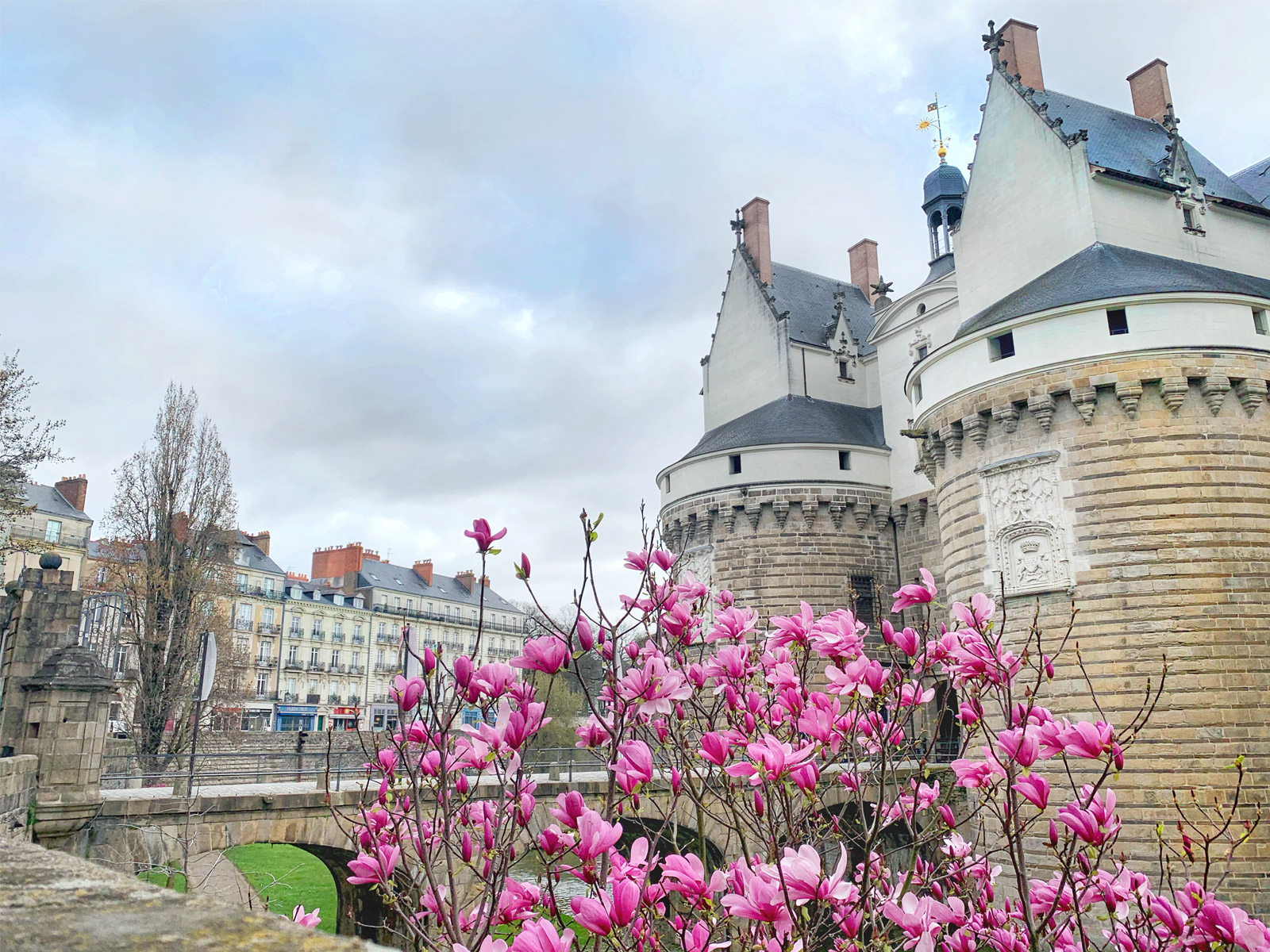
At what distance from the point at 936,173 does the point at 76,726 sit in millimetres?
27280

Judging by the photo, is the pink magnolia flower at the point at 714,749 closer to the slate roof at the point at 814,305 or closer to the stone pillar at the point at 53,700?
the stone pillar at the point at 53,700

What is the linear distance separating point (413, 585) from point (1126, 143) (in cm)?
5176

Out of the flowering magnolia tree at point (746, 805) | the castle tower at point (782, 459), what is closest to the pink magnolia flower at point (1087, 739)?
the flowering magnolia tree at point (746, 805)

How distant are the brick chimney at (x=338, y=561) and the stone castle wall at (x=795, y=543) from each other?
4070cm

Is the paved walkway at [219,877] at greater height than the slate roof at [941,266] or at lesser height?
lesser

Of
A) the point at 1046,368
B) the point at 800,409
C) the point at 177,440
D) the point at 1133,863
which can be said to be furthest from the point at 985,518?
the point at 177,440

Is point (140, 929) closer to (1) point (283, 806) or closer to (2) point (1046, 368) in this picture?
(1) point (283, 806)

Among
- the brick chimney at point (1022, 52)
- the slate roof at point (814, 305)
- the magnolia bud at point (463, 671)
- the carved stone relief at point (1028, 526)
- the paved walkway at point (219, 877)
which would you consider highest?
the brick chimney at point (1022, 52)

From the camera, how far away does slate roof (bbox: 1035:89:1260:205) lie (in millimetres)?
19922

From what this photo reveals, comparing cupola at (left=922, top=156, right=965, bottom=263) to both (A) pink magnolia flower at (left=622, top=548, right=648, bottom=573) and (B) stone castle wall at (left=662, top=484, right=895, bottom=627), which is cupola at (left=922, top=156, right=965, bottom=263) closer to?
(B) stone castle wall at (left=662, top=484, right=895, bottom=627)

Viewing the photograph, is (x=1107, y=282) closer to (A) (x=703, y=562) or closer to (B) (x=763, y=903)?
(A) (x=703, y=562)

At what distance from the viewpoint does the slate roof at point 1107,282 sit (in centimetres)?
1641

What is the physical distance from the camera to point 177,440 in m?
25.7

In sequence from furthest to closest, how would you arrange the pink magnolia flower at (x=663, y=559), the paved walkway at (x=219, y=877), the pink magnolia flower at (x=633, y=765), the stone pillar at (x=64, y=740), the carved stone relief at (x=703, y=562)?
1. the carved stone relief at (x=703, y=562)
2. the paved walkway at (x=219, y=877)
3. the stone pillar at (x=64, y=740)
4. the pink magnolia flower at (x=663, y=559)
5. the pink magnolia flower at (x=633, y=765)
